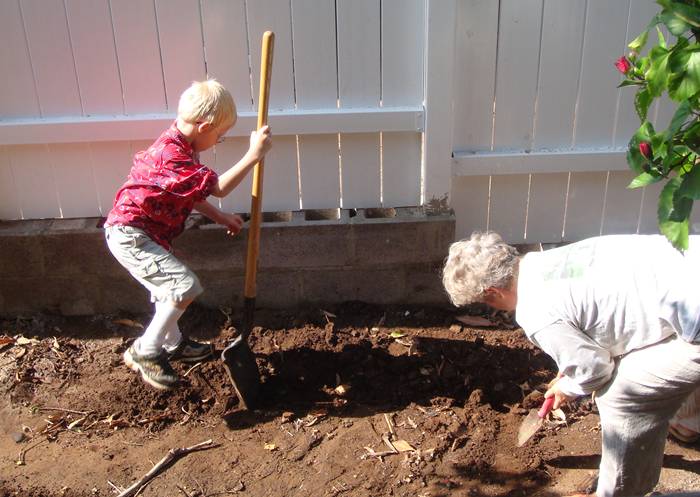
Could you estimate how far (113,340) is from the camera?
13.5ft

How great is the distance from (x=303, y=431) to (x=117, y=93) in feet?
6.81

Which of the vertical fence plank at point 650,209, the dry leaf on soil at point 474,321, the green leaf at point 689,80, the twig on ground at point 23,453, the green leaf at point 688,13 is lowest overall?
the twig on ground at point 23,453

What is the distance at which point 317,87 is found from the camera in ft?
13.1

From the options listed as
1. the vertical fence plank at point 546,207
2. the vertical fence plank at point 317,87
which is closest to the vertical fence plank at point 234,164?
the vertical fence plank at point 317,87

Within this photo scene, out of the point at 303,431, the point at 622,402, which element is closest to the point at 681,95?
the point at 622,402

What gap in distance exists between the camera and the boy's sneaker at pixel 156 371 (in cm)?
A: 348

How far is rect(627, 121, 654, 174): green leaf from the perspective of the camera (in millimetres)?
1896

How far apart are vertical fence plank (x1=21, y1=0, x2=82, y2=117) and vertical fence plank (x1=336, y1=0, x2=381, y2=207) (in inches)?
57.5

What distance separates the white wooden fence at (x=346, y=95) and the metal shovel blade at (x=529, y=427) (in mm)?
1407

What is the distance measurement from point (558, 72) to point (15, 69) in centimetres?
297

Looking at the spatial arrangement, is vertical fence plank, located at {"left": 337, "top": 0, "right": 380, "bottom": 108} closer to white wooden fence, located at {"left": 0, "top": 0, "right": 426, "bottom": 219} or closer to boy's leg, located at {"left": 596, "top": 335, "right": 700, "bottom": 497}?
white wooden fence, located at {"left": 0, "top": 0, "right": 426, "bottom": 219}

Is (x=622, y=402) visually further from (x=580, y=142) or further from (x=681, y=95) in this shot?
(x=580, y=142)

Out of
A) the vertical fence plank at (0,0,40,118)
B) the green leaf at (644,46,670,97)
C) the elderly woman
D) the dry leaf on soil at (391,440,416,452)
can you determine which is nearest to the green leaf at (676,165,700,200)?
the green leaf at (644,46,670,97)

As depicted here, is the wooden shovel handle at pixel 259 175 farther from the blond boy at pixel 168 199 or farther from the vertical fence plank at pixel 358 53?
the vertical fence plank at pixel 358 53
